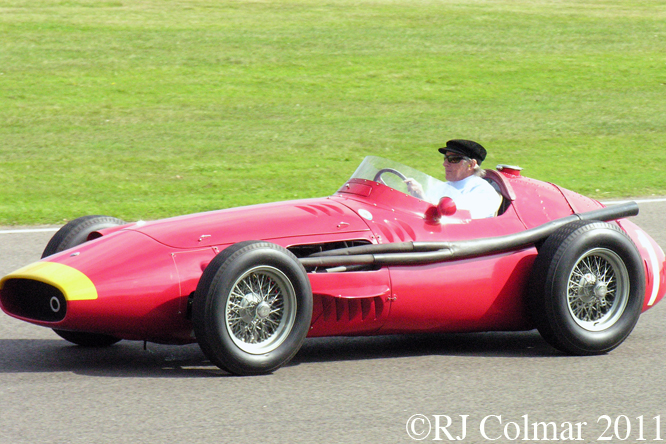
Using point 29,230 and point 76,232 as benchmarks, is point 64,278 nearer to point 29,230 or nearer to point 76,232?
point 76,232

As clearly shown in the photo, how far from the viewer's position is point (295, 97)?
1775 cm

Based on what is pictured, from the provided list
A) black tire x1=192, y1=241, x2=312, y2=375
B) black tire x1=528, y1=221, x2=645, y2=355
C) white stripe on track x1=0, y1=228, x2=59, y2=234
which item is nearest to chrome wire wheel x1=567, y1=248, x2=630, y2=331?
black tire x1=528, y1=221, x2=645, y2=355

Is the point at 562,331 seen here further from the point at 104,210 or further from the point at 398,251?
the point at 104,210

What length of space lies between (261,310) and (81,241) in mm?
1475

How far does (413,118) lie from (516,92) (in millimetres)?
2821

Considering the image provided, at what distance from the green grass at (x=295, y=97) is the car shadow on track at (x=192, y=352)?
4.38m

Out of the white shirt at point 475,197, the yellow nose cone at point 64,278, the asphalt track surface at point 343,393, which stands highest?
the white shirt at point 475,197

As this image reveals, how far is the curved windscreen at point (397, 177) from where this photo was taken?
6.71m

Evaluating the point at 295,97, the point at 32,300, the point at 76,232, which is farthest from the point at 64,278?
the point at 295,97

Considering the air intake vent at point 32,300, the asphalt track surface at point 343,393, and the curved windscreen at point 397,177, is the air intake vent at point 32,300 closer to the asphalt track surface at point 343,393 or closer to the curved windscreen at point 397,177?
the asphalt track surface at point 343,393

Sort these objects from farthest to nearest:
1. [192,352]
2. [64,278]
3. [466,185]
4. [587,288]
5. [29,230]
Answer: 1. [29,230]
2. [466,185]
3. [587,288]
4. [192,352]
5. [64,278]

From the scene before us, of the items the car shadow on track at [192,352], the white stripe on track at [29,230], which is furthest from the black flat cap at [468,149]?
the white stripe on track at [29,230]

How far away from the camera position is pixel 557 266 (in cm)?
625

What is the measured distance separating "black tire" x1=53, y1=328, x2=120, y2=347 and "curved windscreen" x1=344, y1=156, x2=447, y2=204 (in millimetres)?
1829
